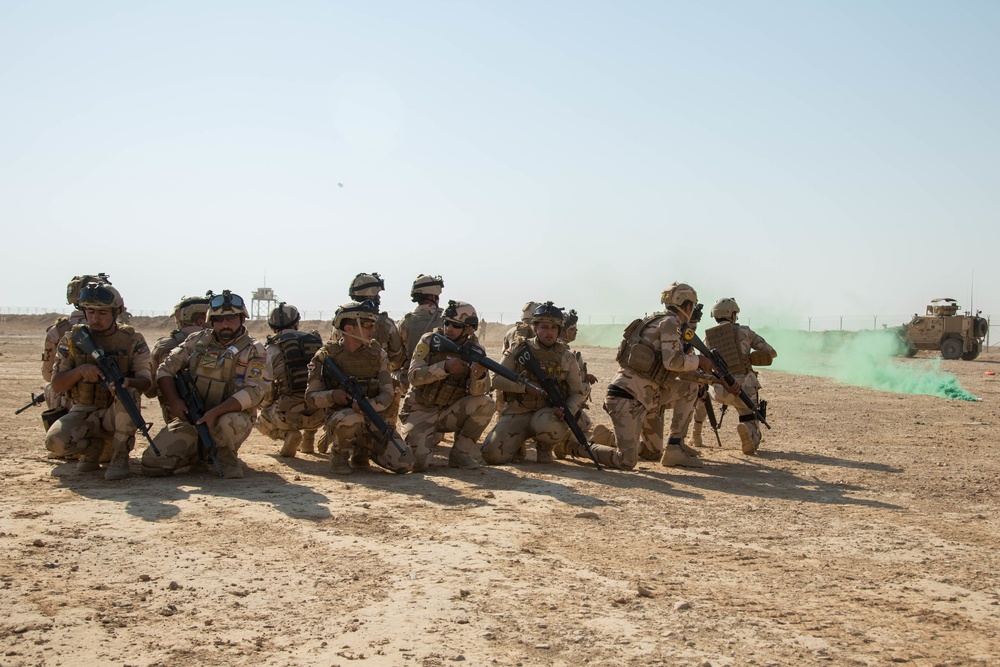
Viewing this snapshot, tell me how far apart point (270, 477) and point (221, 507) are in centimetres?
157

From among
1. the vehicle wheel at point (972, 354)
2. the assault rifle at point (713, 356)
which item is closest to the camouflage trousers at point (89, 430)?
the assault rifle at point (713, 356)

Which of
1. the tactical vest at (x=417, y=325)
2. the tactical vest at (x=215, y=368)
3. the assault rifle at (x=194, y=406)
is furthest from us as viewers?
the tactical vest at (x=417, y=325)

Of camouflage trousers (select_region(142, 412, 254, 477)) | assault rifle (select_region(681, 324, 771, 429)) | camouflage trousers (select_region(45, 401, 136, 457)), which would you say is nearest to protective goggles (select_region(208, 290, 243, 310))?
camouflage trousers (select_region(142, 412, 254, 477))

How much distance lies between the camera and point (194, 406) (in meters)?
8.72

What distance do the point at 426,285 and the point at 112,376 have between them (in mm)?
4290

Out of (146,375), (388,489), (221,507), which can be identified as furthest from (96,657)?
(146,375)

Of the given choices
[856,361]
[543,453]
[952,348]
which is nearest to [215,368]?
[543,453]

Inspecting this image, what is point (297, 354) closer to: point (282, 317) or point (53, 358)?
point (282, 317)

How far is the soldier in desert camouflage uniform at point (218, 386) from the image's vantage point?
8547 mm

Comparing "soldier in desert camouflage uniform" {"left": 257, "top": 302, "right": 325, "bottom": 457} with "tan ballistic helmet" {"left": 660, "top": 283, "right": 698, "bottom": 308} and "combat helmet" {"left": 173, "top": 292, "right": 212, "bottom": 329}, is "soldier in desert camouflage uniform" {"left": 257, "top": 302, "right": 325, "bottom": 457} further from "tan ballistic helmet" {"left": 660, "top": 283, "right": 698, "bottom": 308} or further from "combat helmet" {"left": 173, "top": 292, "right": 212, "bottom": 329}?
"tan ballistic helmet" {"left": 660, "top": 283, "right": 698, "bottom": 308}

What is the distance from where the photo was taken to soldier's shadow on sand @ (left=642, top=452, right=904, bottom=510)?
337 inches

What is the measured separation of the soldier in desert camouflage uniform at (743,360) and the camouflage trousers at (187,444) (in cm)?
594

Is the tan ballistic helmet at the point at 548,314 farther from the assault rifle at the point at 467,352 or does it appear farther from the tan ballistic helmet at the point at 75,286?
the tan ballistic helmet at the point at 75,286

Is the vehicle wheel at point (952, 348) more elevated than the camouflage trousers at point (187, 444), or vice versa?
the vehicle wheel at point (952, 348)
